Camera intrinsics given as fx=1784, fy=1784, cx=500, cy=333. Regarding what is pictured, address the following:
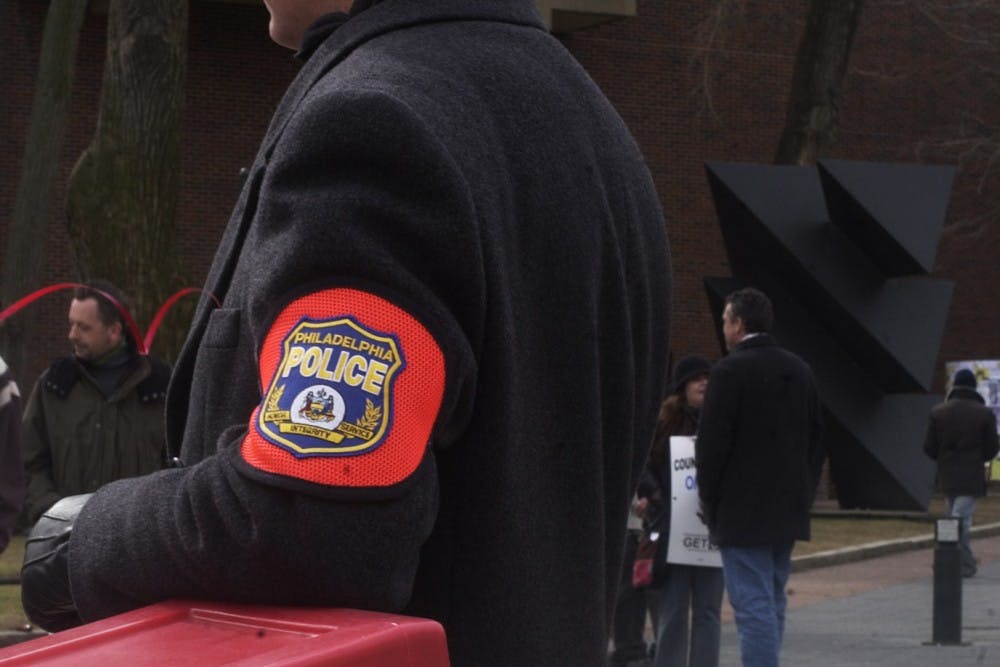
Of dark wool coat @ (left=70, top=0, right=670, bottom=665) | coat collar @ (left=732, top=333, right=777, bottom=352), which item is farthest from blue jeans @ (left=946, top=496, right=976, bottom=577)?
dark wool coat @ (left=70, top=0, right=670, bottom=665)

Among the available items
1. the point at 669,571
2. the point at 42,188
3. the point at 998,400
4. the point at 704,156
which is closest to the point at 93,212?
the point at 42,188

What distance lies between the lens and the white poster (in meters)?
9.09

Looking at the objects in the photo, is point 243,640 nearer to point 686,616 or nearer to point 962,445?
point 686,616

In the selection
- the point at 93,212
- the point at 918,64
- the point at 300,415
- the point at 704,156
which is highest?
the point at 918,64

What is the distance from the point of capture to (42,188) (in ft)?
59.2

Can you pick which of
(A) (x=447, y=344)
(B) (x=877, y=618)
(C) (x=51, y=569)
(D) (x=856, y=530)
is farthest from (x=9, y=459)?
(D) (x=856, y=530)

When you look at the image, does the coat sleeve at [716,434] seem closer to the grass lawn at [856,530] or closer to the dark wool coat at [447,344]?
the grass lawn at [856,530]

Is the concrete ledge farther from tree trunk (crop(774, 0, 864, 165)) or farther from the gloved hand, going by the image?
the gloved hand

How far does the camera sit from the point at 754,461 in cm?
850

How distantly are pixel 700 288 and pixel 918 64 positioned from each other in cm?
557

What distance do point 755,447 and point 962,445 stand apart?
8596 millimetres

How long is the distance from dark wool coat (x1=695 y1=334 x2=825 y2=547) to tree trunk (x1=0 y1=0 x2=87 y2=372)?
34.5 feet

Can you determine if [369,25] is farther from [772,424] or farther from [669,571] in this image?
[669,571]

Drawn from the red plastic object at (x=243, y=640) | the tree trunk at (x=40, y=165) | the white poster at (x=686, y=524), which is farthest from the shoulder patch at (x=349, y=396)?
the tree trunk at (x=40, y=165)
